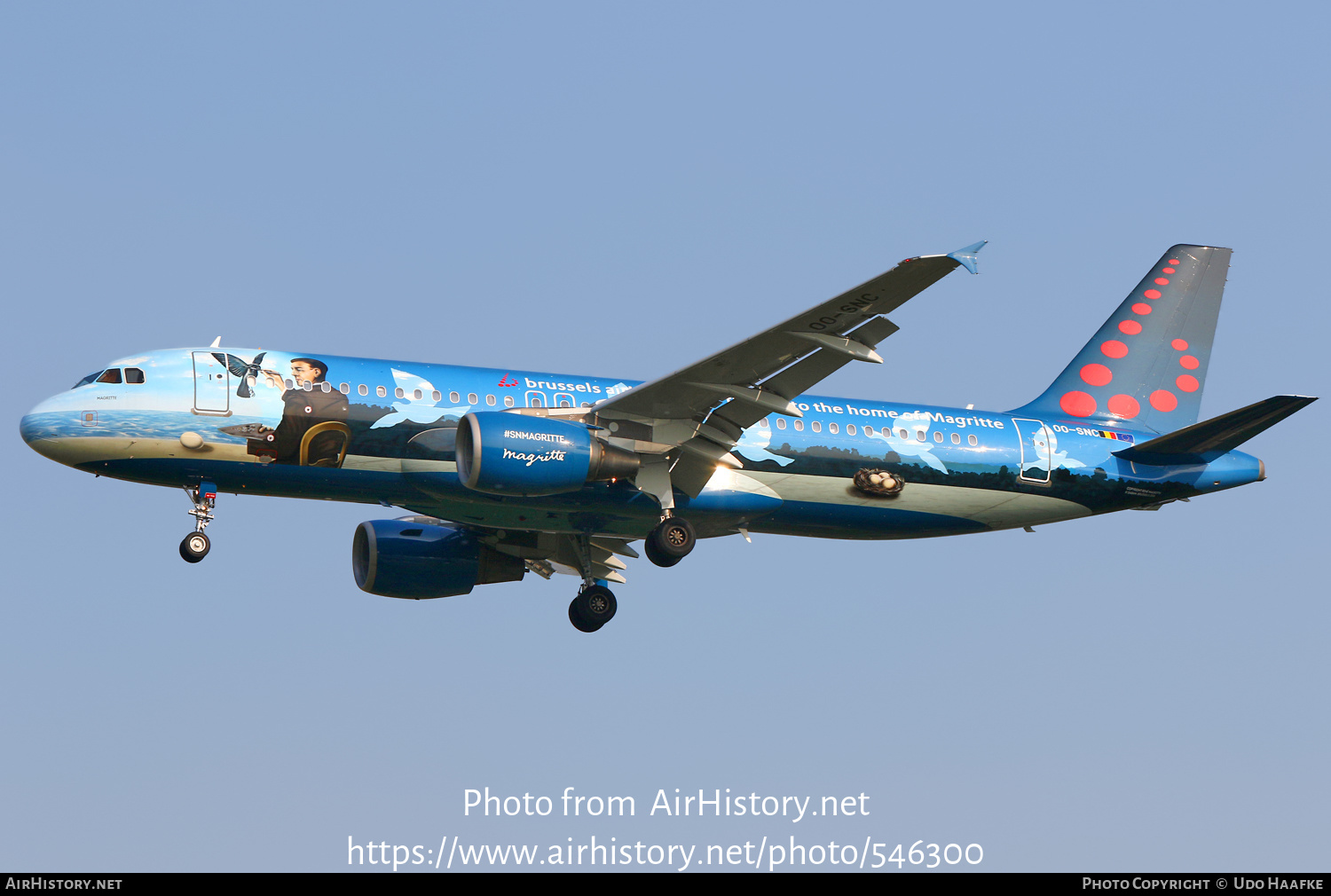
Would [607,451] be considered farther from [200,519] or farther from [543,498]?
[200,519]

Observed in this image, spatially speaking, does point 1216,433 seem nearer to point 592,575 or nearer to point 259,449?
point 592,575

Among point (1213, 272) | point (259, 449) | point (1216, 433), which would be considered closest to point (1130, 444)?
point (1216, 433)

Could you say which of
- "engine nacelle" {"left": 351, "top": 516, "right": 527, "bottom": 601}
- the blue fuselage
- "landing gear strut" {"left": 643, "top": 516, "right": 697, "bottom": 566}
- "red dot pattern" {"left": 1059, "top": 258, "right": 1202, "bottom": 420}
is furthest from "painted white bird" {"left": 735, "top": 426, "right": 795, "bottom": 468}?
"red dot pattern" {"left": 1059, "top": 258, "right": 1202, "bottom": 420}

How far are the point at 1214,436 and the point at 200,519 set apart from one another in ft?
69.7

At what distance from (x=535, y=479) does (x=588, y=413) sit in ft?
7.14

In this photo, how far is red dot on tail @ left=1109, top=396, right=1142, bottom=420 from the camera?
38.3 m

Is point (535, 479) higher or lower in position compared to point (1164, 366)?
lower

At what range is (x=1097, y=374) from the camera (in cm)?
3875

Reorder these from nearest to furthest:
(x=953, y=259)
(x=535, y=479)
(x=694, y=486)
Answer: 1. (x=953, y=259)
2. (x=535, y=479)
3. (x=694, y=486)

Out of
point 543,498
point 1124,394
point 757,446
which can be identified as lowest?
point 543,498

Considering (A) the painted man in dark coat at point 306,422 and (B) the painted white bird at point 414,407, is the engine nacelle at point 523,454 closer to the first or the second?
(B) the painted white bird at point 414,407

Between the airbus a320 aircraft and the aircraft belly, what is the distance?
4 cm

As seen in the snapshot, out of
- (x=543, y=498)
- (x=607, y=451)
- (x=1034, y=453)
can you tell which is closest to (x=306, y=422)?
(x=543, y=498)

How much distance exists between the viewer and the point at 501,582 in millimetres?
37219
